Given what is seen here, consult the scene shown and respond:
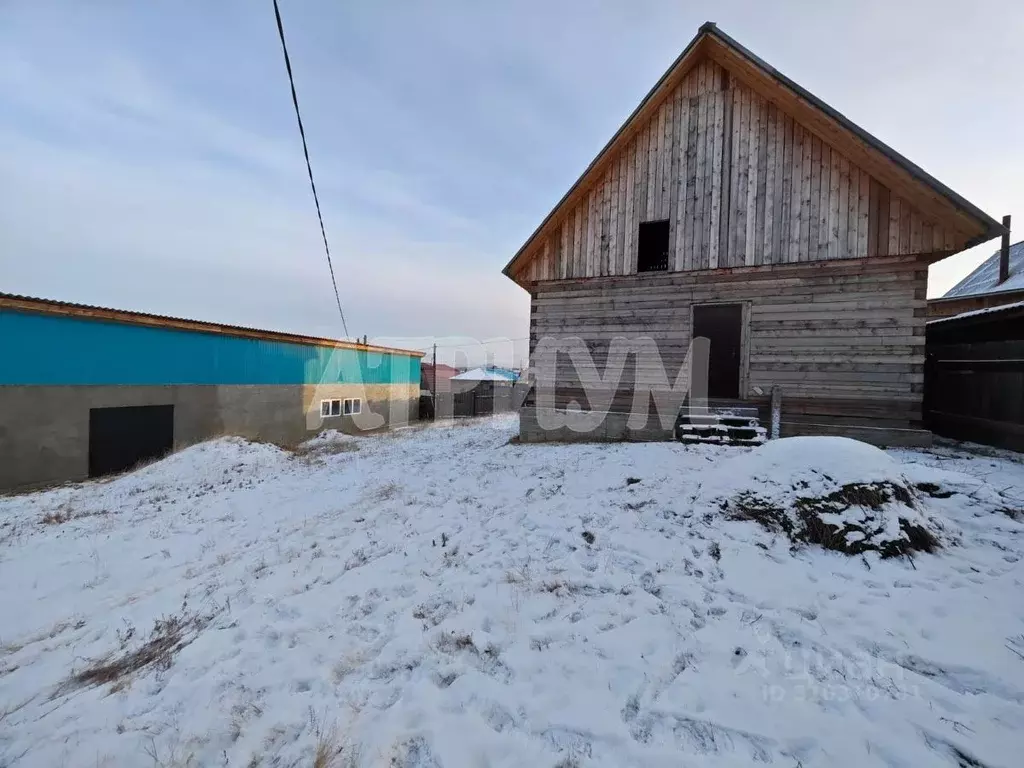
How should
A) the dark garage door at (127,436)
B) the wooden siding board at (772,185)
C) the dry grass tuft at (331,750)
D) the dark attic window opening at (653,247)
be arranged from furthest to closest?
the dark garage door at (127,436) < the dark attic window opening at (653,247) < the wooden siding board at (772,185) < the dry grass tuft at (331,750)

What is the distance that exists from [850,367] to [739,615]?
331 inches

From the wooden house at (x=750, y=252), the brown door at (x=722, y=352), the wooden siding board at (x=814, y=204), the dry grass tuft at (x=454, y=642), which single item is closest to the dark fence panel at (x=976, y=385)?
the wooden house at (x=750, y=252)

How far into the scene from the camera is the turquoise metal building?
965 cm

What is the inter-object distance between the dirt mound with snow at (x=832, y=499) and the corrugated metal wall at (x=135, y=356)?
1441cm

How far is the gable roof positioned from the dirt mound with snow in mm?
6403

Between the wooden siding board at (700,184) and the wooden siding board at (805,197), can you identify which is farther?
the wooden siding board at (700,184)

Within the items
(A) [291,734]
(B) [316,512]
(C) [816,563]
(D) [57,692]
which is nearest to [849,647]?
(C) [816,563]

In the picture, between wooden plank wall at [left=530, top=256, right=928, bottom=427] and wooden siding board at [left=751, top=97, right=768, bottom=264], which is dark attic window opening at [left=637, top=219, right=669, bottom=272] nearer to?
wooden plank wall at [left=530, top=256, right=928, bottom=427]

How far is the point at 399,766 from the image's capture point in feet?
7.55

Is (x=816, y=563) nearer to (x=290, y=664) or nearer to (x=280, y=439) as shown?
(x=290, y=664)

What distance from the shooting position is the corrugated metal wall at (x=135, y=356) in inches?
378

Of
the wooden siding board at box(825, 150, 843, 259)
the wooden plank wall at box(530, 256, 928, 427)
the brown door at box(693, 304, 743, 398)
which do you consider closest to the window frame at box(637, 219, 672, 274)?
the wooden plank wall at box(530, 256, 928, 427)

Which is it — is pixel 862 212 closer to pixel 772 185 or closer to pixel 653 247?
pixel 772 185

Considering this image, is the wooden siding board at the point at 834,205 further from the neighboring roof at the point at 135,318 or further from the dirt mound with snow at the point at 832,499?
the neighboring roof at the point at 135,318
